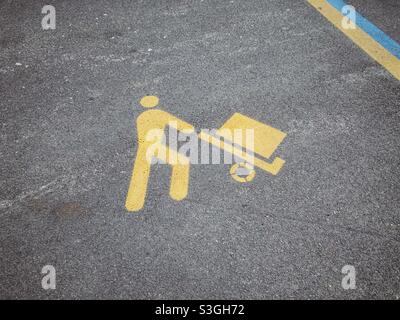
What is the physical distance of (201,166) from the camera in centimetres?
344

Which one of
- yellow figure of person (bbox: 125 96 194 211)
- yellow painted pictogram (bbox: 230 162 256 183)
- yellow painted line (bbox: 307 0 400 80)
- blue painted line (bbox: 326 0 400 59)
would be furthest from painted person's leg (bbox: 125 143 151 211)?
blue painted line (bbox: 326 0 400 59)

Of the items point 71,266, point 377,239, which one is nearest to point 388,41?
point 377,239

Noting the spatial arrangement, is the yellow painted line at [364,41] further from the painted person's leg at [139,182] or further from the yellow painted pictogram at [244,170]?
the painted person's leg at [139,182]

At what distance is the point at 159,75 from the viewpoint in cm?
430

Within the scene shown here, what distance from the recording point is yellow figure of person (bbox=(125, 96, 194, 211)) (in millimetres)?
3250

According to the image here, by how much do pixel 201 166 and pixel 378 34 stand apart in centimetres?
313

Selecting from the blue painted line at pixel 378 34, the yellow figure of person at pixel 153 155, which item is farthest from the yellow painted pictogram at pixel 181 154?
the blue painted line at pixel 378 34

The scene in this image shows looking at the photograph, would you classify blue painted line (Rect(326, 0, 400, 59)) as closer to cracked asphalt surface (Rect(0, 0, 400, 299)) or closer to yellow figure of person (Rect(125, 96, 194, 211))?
cracked asphalt surface (Rect(0, 0, 400, 299))

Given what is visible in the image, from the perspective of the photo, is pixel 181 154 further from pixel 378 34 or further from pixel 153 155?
pixel 378 34

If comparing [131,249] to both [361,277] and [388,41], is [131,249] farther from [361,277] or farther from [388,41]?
[388,41]

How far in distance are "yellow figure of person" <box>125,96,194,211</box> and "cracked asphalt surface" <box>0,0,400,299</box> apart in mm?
90

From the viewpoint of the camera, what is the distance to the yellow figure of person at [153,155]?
3.25 metres

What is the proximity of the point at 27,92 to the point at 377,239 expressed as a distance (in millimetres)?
4210

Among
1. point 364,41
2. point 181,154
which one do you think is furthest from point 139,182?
point 364,41
